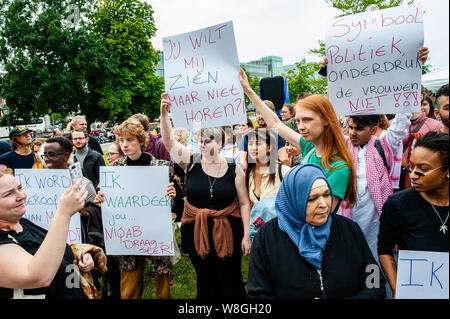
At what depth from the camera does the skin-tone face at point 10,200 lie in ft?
5.43

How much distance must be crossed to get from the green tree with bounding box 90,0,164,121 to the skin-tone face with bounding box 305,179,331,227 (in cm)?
2221

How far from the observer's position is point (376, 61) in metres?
2.50

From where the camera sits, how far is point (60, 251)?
1589 millimetres

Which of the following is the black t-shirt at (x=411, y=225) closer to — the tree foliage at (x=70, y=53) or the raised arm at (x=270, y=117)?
the raised arm at (x=270, y=117)

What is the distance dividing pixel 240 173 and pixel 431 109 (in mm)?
3510

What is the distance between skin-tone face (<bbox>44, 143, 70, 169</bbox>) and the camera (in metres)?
2.98

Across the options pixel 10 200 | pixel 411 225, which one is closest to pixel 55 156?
pixel 10 200

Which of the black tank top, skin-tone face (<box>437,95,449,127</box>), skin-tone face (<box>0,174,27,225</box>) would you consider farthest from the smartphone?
skin-tone face (<box>437,95,449,127</box>)

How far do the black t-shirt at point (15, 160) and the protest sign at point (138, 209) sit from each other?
2.81 metres

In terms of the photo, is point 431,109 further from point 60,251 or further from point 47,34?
point 47,34

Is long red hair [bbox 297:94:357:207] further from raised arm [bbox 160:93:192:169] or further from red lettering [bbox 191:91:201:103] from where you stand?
raised arm [bbox 160:93:192:169]

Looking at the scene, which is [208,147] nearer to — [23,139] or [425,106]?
[425,106]

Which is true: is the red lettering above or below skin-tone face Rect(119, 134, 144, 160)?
above

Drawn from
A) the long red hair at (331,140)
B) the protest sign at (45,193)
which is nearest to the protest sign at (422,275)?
the long red hair at (331,140)
